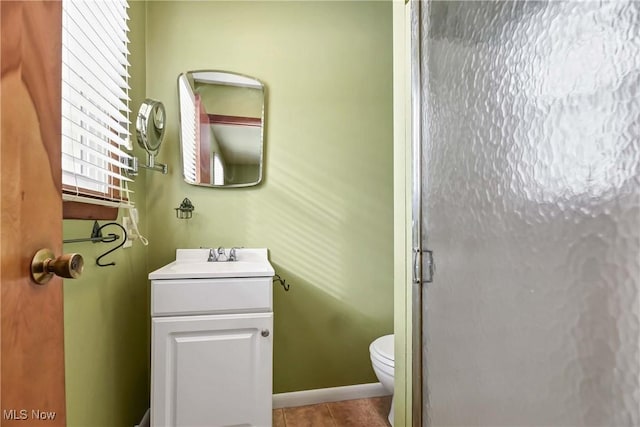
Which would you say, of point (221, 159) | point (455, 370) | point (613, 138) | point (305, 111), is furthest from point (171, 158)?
point (613, 138)

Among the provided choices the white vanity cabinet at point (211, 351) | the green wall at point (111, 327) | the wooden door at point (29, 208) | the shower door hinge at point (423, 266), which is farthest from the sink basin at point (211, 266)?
the wooden door at point (29, 208)

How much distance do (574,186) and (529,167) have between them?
9 centimetres

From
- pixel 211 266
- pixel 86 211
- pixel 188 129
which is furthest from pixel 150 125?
pixel 211 266

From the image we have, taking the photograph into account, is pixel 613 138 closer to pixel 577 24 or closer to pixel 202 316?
pixel 577 24

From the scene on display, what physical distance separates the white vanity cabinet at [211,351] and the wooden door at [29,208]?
2.50ft

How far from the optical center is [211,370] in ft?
4.16

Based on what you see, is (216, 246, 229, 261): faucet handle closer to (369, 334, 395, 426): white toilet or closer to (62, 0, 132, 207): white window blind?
(62, 0, 132, 207): white window blind

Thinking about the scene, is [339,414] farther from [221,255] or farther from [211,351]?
[221,255]

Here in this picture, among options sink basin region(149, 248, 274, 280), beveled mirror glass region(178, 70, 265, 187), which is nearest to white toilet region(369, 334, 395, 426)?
sink basin region(149, 248, 274, 280)

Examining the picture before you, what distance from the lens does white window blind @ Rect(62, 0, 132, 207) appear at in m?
0.90

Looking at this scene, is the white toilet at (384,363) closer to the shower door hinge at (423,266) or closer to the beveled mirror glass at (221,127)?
the shower door hinge at (423,266)

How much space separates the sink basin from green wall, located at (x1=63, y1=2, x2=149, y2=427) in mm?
160

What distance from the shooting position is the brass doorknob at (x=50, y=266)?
0.44m

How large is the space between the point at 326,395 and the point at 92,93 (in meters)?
1.83
